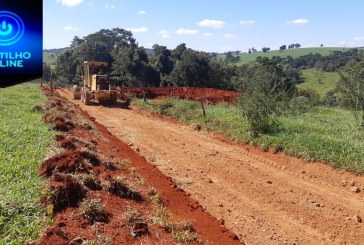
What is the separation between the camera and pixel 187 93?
31.2 meters

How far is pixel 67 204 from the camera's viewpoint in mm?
6430

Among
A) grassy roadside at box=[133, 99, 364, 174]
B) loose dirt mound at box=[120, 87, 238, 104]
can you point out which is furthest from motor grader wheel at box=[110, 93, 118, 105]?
grassy roadside at box=[133, 99, 364, 174]

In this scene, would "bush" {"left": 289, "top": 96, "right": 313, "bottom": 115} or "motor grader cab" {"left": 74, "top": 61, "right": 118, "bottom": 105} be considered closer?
"bush" {"left": 289, "top": 96, "right": 313, "bottom": 115}

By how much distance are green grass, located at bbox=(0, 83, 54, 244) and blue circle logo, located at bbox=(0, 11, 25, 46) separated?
259 centimetres

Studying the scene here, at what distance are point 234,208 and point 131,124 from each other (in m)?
10.7

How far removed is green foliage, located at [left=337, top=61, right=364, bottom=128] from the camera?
15.5 meters

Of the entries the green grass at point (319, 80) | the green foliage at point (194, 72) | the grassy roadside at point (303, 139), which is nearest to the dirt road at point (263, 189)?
the grassy roadside at point (303, 139)

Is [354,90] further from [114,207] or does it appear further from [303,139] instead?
[114,207]

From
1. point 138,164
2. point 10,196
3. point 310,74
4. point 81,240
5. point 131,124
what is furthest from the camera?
point 310,74

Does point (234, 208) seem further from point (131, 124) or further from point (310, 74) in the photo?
point (310, 74)

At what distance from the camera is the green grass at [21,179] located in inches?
216

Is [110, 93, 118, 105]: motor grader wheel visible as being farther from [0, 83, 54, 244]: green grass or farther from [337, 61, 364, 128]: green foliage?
[337, 61, 364, 128]: green foliage

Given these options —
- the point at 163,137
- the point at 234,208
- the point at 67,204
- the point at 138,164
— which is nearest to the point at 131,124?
the point at 163,137

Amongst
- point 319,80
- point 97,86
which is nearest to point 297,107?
point 97,86
